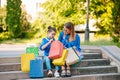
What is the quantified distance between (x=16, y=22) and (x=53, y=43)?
678 inches

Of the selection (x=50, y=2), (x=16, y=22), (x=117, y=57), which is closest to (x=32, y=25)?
(x=16, y=22)

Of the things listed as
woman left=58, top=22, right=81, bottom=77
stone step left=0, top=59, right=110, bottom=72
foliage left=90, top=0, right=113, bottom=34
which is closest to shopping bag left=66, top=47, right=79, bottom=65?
woman left=58, top=22, right=81, bottom=77

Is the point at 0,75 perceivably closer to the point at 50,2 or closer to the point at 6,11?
the point at 50,2

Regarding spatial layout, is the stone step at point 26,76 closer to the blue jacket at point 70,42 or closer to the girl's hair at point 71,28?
the blue jacket at point 70,42

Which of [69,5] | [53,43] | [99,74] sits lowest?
[99,74]

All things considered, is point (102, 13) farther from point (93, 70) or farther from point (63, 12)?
point (93, 70)

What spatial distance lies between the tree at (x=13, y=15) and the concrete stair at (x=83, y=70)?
54.0ft

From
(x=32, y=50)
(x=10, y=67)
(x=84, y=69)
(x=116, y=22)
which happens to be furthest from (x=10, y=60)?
(x=116, y=22)

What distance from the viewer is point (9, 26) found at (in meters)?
24.7

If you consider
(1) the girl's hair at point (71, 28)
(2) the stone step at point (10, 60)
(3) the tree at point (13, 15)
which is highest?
(3) the tree at point (13, 15)

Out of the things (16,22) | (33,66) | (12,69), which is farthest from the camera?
(16,22)

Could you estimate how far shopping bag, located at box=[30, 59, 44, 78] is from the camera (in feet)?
23.9

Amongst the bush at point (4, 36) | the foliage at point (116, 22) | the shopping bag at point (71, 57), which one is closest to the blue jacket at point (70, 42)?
the shopping bag at point (71, 57)

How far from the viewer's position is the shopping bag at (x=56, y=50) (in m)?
7.42
